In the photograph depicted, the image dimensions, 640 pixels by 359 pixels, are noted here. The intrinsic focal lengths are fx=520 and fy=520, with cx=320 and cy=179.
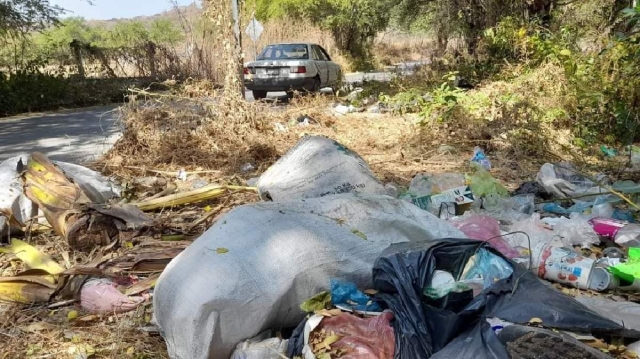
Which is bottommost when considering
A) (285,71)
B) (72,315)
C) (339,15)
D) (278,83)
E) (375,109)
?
(72,315)

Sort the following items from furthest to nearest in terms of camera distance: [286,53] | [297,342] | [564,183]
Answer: [286,53], [564,183], [297,342]

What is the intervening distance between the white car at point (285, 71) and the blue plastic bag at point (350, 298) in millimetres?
9472

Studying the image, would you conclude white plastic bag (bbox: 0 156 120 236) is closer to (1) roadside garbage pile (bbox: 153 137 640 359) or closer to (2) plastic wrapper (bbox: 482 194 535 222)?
(1) roadside garbage pile (bbox: 153 137 640 359)

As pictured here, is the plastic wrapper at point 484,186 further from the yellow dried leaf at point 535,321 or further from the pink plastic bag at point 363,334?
the pink plastic bag at point 363,334

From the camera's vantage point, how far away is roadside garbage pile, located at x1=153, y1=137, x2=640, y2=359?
5.79 feet

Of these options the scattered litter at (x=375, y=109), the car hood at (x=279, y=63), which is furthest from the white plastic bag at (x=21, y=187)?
the car hood at (x=279, y=63)

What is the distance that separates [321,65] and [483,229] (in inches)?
389

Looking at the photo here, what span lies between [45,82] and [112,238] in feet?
35.7

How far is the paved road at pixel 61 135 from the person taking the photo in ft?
20.9

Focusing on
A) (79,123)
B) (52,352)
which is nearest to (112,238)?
(52,352)

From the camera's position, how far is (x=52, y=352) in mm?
2256

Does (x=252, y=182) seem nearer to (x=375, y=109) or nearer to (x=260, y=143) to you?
(x=260, y=143)

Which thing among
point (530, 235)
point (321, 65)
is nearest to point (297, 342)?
point (530, 235)

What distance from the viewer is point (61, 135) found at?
25.9 feet
